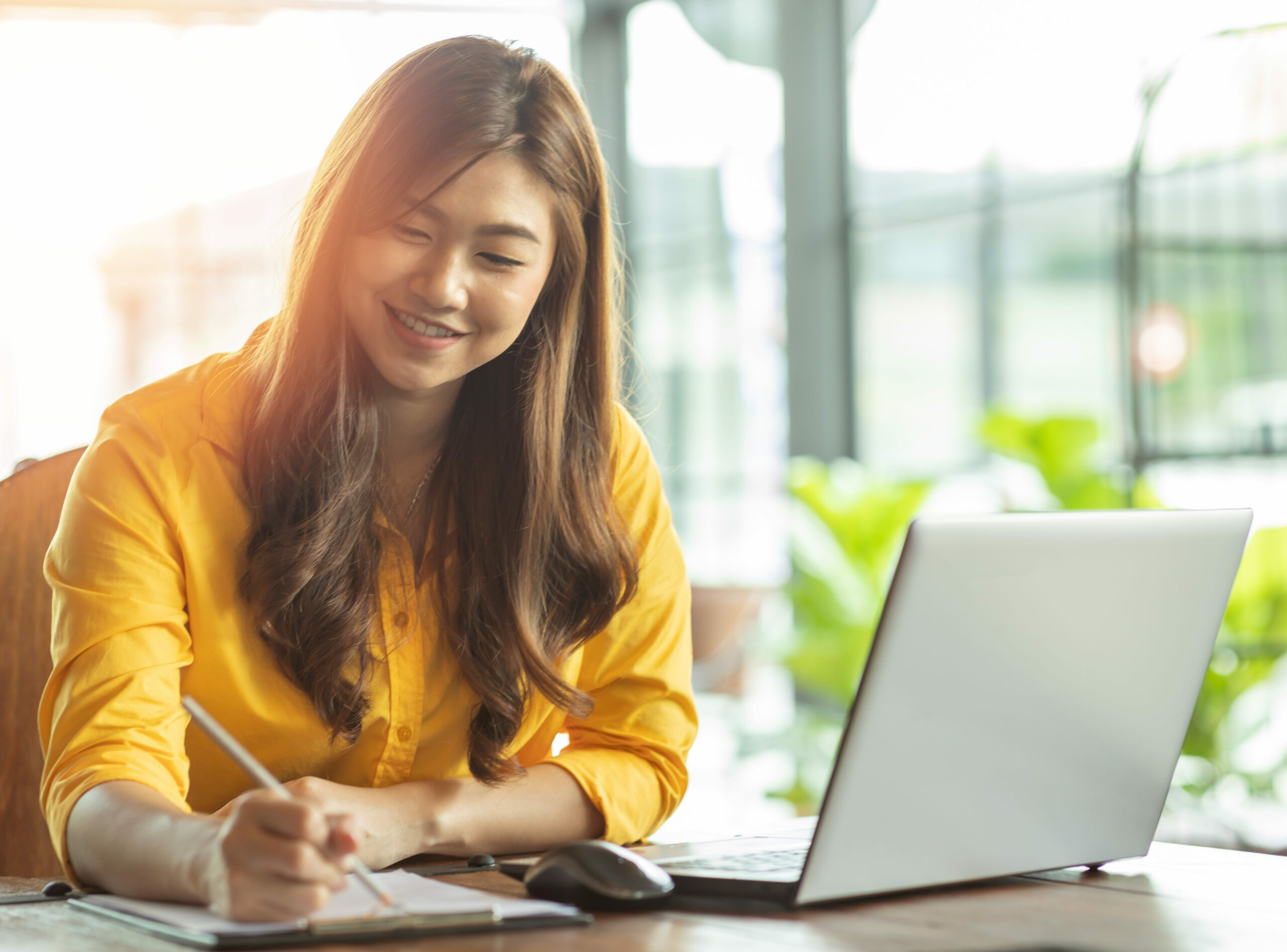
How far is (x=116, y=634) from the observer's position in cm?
111

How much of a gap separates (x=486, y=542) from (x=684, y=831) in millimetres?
367

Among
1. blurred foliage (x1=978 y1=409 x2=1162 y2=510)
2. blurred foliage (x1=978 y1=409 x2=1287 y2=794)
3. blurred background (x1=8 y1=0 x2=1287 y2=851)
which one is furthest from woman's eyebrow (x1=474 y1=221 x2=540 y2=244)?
blurred foliage (x1=978 y1=409 x2=1162 y2=510)

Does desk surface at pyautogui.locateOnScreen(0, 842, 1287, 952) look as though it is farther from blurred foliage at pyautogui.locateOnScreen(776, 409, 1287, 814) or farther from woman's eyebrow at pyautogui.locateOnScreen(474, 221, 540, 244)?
blurred foliage at pyautogui.locateOnScreen(776, 409, 1287, 814)

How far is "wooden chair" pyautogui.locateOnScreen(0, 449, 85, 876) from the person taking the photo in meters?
1.39

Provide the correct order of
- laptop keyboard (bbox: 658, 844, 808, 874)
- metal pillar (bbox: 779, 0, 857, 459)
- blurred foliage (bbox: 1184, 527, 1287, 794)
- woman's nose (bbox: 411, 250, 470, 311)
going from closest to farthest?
1. laptop keyboard (bbox: 658, 844, 808, 874)
2. woman's nose (bbox: 411, 250, 470, 311)
3. blurred foliage (bbox: 1184, 527, 1287, 794)
4. metal pillar (bbox: 779, 0, 857, 459)

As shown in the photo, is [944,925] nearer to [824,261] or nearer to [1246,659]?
[1246,659]

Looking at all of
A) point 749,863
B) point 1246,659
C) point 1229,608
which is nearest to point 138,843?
point 749,863

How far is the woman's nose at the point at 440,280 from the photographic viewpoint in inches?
47.9

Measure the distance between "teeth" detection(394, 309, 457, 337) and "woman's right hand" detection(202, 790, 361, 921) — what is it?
0.53 meters

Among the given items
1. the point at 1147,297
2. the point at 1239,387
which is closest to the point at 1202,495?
the point at 1239,387

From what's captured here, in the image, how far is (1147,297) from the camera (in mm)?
4102

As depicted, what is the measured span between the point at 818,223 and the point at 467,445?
15.0 ft

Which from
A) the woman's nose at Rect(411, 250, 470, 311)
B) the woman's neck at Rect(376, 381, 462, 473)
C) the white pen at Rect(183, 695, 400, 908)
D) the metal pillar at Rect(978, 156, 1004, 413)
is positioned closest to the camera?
the white pen at Rect(183, 695, 400, 908)

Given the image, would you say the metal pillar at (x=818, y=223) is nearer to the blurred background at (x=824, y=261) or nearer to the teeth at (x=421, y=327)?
the blurred background at (x=824, y=261)
